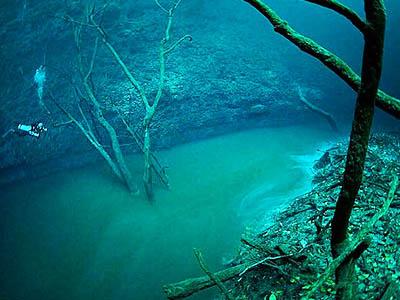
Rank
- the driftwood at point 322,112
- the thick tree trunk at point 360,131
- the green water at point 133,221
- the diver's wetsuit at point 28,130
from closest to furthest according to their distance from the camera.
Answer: the thick tree trunk at point 360,131, the green water at point 133,221, the diver's wetsuit at point 28,130, the driftwood at point 322,112

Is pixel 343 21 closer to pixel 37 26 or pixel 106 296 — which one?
pixel 37 26

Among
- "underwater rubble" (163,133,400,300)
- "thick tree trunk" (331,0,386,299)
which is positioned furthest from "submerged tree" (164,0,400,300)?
"underwater rubble" (163,133,400,300)

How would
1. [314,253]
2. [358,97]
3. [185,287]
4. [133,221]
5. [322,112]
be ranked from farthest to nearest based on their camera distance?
[322,112] < [133,221] < [314,253] < [185,287] < [358,97]

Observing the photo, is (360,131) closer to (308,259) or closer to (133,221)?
(308,259)

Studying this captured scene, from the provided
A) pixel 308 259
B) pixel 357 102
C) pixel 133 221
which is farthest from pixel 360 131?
pixel 133 221

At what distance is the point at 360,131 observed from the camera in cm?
202

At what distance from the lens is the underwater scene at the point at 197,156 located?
14.7 ft

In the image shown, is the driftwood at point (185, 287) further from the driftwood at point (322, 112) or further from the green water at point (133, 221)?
the driftwood at point (322, 112)

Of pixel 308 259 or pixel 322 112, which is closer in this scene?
pixel 308 259

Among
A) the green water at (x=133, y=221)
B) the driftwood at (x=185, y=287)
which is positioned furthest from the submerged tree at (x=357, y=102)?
the green water at (x=133, y=221)

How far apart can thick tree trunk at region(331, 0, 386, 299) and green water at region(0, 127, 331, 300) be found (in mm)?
4920

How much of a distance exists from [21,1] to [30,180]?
8753mm

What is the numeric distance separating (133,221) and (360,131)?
864 centimetres

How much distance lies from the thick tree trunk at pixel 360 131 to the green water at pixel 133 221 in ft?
16.1
